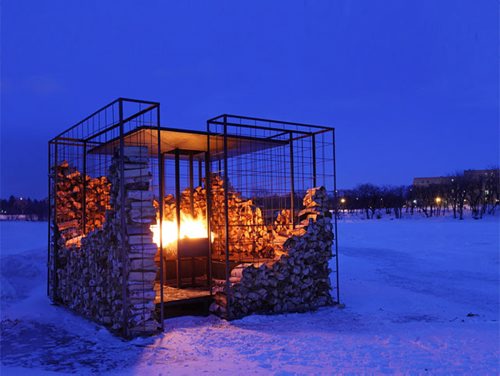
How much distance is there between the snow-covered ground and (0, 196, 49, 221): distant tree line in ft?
121

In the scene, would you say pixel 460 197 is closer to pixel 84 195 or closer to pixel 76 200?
pixel 76 200

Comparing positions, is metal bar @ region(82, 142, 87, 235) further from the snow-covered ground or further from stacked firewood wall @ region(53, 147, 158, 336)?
stacked firewood wall @ region(53, 147, 158, 336)

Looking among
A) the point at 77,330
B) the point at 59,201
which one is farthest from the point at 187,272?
the point at 59,201

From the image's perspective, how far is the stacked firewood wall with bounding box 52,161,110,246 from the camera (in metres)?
10.7

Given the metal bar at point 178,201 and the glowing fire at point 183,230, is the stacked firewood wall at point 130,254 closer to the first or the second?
the metal bar at point 178,201

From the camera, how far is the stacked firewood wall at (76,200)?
422 inches

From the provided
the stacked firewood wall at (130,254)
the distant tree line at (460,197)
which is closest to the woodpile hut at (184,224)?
the stacked firewood wall at (130,254)

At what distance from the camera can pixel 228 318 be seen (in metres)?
8.52

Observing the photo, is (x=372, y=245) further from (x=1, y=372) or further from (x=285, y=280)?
(x=1, y=372)

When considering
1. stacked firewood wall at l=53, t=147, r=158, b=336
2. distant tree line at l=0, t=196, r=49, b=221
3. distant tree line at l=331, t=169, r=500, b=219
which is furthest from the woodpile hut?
distant tree line at l=331, t=169, r=500, b=219

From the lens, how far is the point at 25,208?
54875 mm

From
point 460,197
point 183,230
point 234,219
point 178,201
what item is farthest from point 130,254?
point 460,197

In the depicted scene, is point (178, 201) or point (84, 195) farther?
point (84, 195)

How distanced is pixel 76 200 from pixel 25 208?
1932 inches
